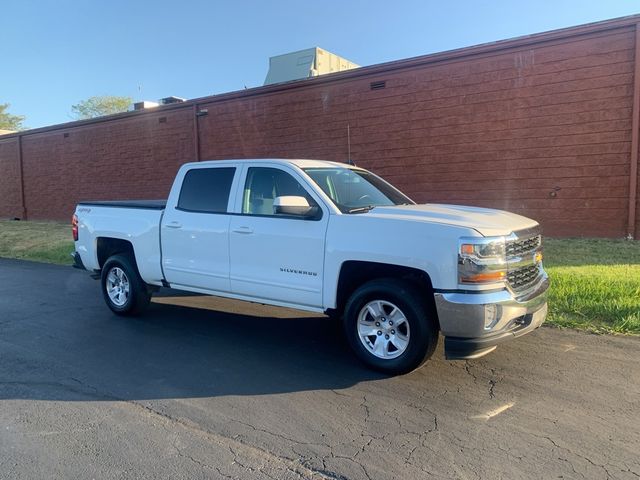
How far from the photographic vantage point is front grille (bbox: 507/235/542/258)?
4.47 meters

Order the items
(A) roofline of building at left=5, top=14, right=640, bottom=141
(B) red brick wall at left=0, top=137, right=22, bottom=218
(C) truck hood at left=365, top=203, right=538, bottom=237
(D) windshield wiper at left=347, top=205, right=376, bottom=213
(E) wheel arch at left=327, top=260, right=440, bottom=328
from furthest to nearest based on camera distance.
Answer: (B) red brick wall at left=0, top=137, right=22, bottom=218, (A) roofline of building at left=5, top=14, right=640, bottom=141, (D) windshield wiper at left=347, top=205, right=376, bottom=213, (E) wheel arch at left=327, top=260, right=440, bottom=328, (C) truck hood at left=365, top=203, right=538, bottom=237

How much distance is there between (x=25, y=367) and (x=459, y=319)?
4116mm

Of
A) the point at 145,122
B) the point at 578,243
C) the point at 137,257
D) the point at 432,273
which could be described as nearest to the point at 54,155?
the point at 145,122

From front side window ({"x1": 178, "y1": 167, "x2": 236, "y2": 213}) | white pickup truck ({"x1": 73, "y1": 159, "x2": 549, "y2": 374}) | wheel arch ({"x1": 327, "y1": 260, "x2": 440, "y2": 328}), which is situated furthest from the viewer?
front side window ({"x1": 178, "y1": 167, "x2": 236, "y2": 213})

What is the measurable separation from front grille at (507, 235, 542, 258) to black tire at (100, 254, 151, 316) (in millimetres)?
4633

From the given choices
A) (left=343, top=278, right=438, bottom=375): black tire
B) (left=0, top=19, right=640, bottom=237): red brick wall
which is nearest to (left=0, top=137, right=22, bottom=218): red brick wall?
(left=0, top=19, right=640, bottom=237): red brick wall

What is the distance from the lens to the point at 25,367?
508cm

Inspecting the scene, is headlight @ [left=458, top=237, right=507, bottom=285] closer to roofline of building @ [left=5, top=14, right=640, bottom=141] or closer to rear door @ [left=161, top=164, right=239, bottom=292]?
rear door @ [left=161, top=164, right=239, bottom=292]

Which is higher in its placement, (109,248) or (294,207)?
(294,207)

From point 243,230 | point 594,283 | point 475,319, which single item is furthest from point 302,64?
point 475,319

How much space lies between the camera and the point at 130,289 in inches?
272

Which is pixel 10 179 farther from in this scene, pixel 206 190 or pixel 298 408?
pixel 298 408

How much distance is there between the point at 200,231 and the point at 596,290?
16.9 ft

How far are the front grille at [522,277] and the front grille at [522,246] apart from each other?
0.15 meters
